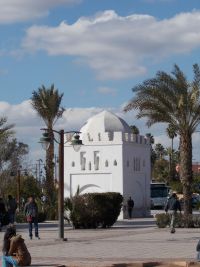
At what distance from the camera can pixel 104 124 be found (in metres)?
49.3

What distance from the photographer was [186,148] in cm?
3378

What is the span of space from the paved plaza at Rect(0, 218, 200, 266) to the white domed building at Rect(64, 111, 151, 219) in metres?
15.8

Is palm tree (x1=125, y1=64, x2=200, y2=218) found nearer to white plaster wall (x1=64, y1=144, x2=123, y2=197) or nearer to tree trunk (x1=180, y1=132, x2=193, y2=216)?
tree trunk (x1=180, y1=132, x2=193, y2=216)

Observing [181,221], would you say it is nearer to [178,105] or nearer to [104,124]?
[178,105]

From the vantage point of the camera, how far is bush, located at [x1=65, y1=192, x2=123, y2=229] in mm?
33469

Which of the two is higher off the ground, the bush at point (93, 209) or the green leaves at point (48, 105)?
the green leaves at point (48, 105)

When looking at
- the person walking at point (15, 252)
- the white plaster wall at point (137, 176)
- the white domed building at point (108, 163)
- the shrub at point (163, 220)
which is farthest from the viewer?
the white plaster wall at point (137, 176)

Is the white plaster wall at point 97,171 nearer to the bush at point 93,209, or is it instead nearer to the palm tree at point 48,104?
the palm tree at point 48,104

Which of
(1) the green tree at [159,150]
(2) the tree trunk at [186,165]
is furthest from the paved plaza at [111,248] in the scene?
(1) the green tree at [159,150]

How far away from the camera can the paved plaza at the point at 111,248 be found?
61.3ft

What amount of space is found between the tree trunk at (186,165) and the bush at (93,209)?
3.24 metres

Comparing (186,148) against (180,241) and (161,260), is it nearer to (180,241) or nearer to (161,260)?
(180,241)

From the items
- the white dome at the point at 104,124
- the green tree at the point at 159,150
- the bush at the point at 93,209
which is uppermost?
the green tree at the point at 159,150

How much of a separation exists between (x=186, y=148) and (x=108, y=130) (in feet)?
50.8
